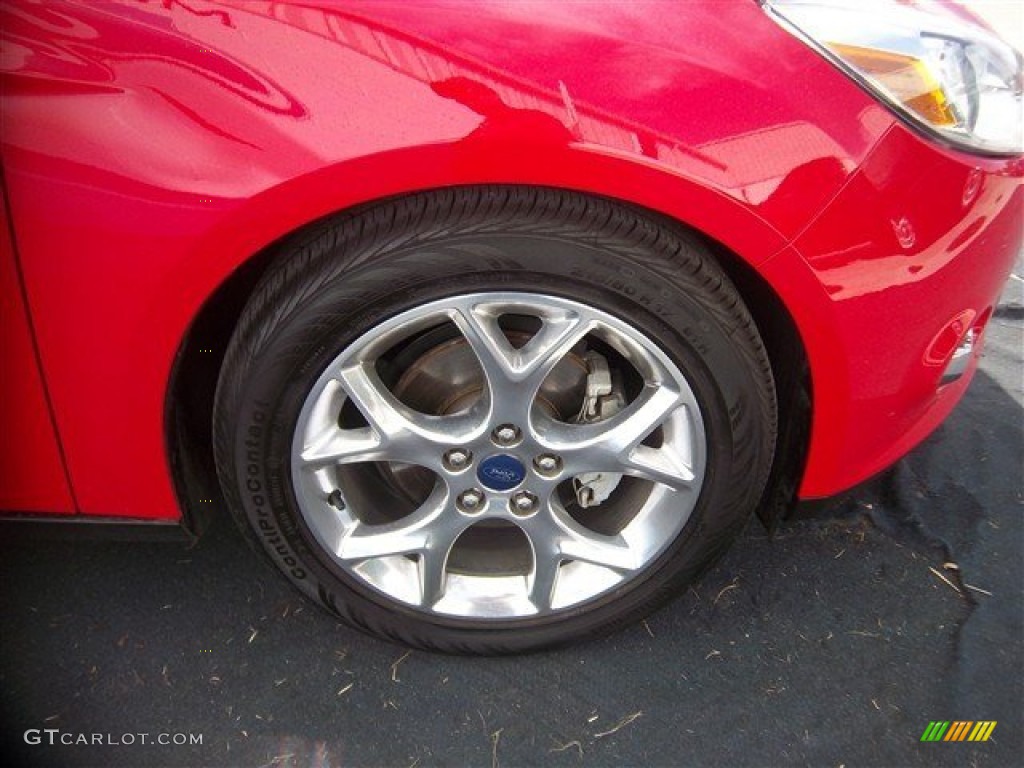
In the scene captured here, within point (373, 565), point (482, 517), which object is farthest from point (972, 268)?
point (373, 565)

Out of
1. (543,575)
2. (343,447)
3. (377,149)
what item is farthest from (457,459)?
(377,149)

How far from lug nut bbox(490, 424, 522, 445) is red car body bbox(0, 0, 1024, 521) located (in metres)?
0.45

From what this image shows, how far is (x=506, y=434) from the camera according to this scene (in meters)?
1.56

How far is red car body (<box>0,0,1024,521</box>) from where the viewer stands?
1245mm

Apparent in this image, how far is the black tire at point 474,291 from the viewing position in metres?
1.37

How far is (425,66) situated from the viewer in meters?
1.27

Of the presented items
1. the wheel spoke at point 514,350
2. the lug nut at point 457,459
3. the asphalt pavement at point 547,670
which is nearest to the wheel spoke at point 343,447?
the lug nut at point 457,459

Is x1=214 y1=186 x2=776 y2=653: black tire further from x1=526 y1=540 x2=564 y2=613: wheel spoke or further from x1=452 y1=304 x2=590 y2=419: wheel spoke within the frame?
x1=526 y1=540 x2=564 y2=613: wheel spoke

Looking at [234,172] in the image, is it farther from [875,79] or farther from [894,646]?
[894,646]

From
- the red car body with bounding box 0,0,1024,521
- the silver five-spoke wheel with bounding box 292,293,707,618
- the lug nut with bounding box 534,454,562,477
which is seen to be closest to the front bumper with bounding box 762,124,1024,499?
the red car body with bounding box 0,0,1024,521

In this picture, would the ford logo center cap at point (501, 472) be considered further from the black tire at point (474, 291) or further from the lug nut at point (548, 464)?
the black tire at point (474, 291)

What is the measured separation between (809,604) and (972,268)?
79 centimetres

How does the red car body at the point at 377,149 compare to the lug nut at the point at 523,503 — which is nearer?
the red car body at the point at 377,149

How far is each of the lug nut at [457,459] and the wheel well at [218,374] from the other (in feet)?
1.44
